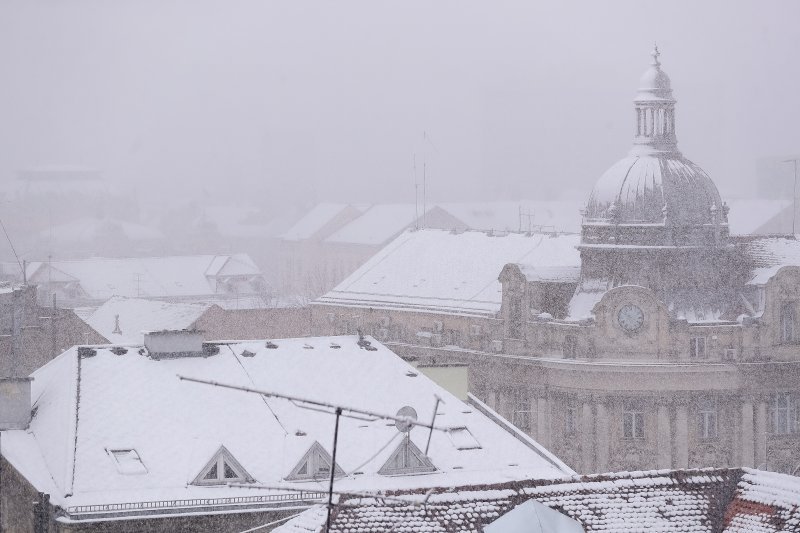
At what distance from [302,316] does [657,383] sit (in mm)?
28449

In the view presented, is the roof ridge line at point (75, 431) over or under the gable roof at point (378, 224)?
under

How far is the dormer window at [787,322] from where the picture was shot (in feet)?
269

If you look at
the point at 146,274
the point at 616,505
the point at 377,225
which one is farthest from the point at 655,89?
the point at 377,225

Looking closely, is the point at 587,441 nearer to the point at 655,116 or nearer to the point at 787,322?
the point at 787,322

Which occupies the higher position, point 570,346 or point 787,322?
point 787,322

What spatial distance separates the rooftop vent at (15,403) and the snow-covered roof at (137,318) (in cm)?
4726

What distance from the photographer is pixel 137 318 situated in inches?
4200

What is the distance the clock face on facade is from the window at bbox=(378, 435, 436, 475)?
1363 inches

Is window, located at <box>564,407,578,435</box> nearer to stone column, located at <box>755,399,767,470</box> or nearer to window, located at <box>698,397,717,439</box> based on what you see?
window, located at <box>698,397,717,439</box>

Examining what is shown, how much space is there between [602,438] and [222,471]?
1398 inches

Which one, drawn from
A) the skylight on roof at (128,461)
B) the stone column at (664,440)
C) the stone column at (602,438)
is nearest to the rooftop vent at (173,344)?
the skylight on roof at (128,461)

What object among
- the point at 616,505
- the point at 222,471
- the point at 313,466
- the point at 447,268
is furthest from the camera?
Answer: the point at 447,268

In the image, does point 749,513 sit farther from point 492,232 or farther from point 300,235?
point 300,235

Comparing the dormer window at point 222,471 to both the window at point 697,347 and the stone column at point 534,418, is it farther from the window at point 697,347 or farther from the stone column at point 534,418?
the window at point 697,347
